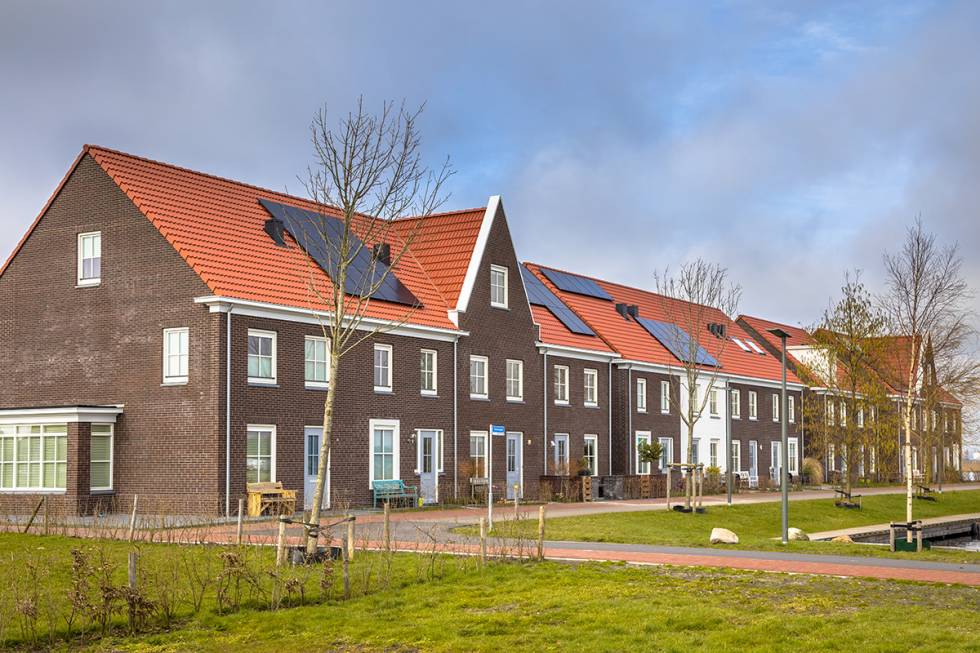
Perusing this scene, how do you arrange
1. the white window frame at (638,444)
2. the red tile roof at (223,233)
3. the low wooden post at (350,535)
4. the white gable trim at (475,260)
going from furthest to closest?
the white window frame at (638,444) < the white gable trim at (475,260) < the red tile roof at (223,233) < the low wooden post at (350,535)

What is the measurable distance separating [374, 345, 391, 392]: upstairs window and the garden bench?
5.27 meters

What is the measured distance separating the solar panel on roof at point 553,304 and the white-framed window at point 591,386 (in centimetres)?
162

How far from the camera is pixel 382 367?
3509 cm

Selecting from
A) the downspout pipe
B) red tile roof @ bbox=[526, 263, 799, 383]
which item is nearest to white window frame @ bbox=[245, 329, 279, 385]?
the downspout pipe

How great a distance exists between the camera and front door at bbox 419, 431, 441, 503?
36237 millimetres

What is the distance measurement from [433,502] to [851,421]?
2202cm

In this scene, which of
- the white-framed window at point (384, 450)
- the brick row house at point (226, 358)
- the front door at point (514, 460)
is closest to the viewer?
the brick row house at point (226, 358)

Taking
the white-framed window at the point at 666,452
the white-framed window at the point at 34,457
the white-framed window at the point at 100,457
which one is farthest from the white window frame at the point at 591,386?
the white-framed window at the point at 34,457

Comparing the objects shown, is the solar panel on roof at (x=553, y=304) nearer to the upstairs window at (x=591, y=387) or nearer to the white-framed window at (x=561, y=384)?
the upstairs window at (x=591, y=387)

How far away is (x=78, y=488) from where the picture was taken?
29875 millimetres

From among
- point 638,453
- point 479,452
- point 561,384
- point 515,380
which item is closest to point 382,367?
point 479,452

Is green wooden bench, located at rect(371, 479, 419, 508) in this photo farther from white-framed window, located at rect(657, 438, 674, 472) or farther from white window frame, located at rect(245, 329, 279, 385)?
white-framed window, located at rect(657, 438, 674, 472)

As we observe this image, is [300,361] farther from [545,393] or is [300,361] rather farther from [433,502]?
[545,393]

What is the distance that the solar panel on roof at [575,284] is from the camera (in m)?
51.6
